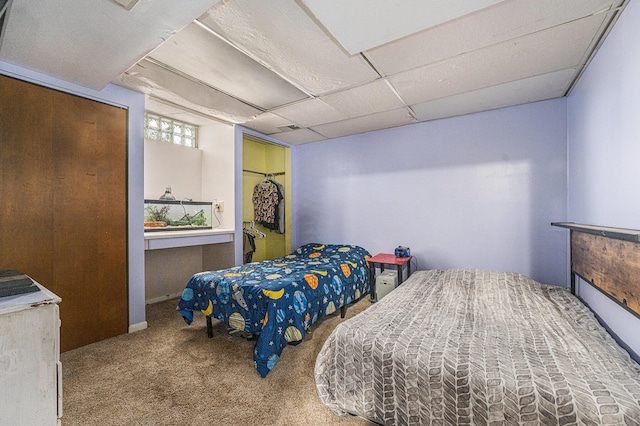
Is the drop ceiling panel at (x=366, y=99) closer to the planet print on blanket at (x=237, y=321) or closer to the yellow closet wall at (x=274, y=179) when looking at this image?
the yellow closet wall at (x=274, y=179)

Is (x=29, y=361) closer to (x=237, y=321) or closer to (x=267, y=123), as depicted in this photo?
(x=237, y=321)

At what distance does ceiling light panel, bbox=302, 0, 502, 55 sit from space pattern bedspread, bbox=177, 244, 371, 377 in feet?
6.31

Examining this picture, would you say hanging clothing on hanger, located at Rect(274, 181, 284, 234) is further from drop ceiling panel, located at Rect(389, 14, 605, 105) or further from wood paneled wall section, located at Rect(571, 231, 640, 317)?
wood paneled wall section, located at Rect(571, 231, 640, 317)

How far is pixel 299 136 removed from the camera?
4.05 metres

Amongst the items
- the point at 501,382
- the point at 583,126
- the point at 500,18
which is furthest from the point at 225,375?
the point at 583,126

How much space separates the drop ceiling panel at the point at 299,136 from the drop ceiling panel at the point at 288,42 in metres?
1.41

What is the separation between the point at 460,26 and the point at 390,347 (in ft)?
6.65

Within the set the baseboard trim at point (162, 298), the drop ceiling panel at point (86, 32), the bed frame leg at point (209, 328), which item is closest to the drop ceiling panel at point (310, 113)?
the drop ceiling panel at point (86, 32)

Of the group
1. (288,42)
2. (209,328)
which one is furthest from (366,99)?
(209,328)

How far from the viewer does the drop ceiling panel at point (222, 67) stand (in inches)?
71.6

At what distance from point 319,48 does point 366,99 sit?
99cm

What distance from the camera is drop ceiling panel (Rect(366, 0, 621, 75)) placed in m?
1.48

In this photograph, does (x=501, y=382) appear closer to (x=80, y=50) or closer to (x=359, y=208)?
(x=359, y=208)

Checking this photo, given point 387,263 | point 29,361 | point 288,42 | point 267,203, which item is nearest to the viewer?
point 29,361
